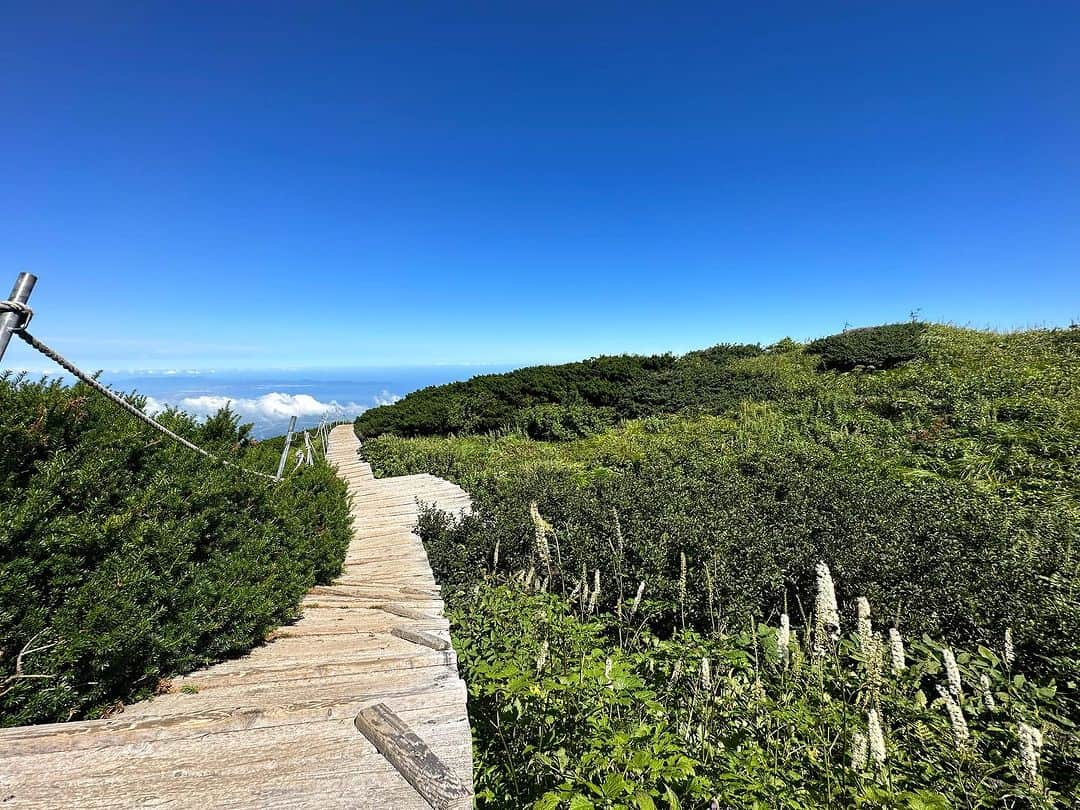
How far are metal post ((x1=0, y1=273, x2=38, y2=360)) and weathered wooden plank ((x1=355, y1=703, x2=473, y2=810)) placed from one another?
2.07 m

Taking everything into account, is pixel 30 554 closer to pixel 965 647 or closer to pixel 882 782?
pixel 882 782

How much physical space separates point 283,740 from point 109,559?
121 centimetres

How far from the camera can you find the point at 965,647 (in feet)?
10.8

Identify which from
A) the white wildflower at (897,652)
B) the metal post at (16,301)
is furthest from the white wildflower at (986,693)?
the metal post at (16,301)

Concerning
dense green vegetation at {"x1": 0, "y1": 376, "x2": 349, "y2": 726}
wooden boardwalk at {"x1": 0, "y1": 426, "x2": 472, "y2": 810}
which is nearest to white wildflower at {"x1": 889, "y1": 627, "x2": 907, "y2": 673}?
wooden boardwalk at {"x1": 0, "y1": 426, "x2": 472, "y2": 810}

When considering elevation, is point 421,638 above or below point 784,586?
below

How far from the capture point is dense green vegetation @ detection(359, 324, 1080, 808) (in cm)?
203

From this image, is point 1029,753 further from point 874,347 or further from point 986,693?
point 874,347

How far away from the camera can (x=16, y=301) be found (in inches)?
68.5

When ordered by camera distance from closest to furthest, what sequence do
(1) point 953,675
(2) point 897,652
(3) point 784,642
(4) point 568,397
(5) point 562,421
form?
(1) point 953,675
(2) point 897,652
(3) point 784,642
(5) point 562,421
(4) point 568,397

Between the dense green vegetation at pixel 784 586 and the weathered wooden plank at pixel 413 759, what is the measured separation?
0.33 m

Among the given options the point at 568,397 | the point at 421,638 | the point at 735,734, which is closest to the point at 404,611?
the point at 421,638

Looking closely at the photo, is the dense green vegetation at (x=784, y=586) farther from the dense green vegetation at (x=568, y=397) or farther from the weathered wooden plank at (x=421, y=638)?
the dense green vegetation at (x=568, y=397)

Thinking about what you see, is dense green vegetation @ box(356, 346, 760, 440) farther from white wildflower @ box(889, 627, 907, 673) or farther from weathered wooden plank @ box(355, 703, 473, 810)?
weathered wooden plank @ box(355, 703, 473, 810)
